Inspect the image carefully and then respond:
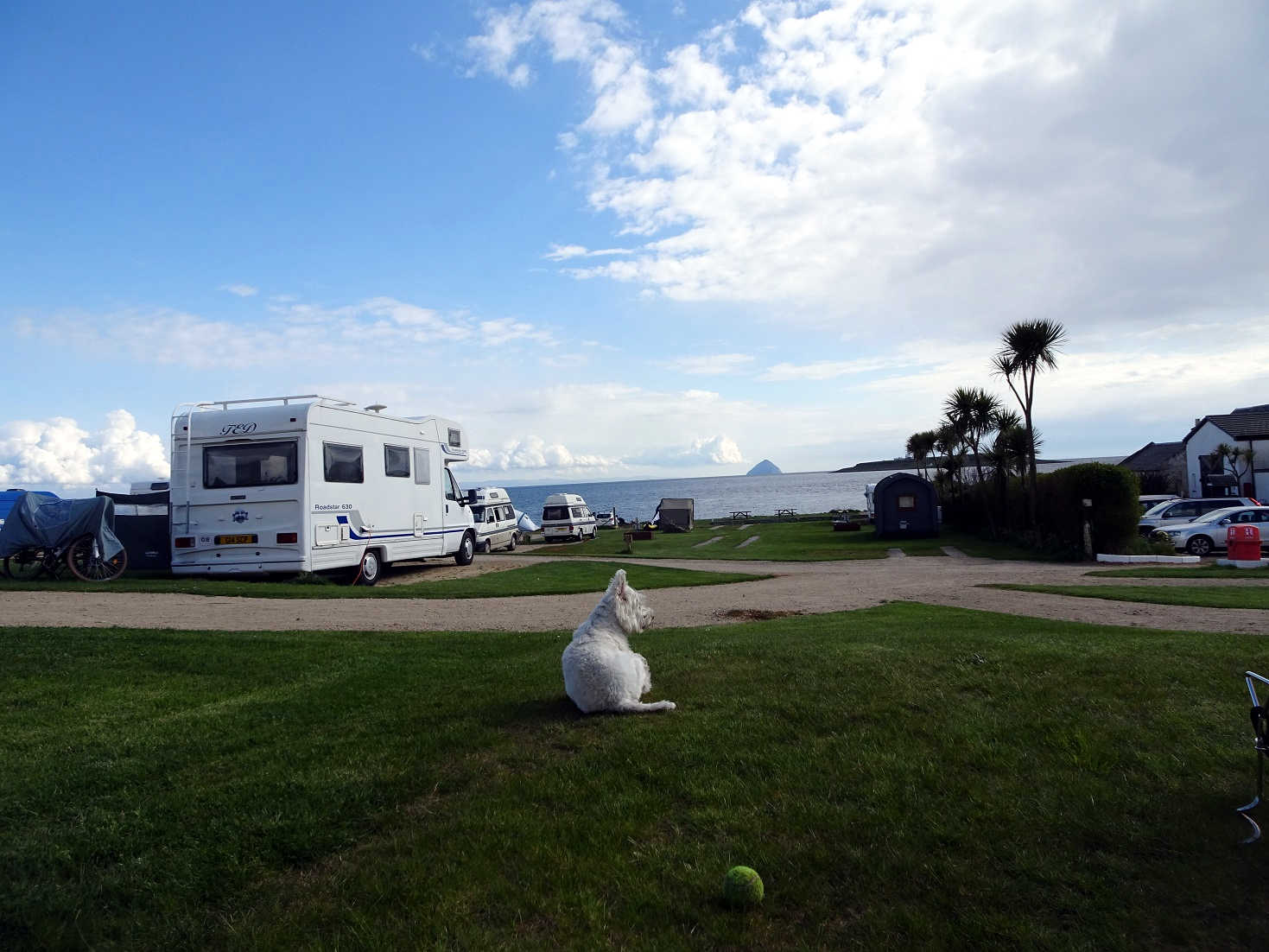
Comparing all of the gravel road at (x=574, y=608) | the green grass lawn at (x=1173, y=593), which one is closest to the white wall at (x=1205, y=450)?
the gravel road at (x=574, y=608)

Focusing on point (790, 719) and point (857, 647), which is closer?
point (790, 719)

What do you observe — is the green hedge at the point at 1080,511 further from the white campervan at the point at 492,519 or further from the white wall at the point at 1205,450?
the white wall at the point at 1205,450

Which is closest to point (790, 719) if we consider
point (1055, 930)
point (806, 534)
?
point (1055, 930)

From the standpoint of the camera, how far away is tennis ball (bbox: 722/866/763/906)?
339 cm

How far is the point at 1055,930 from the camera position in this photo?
319 centimetres

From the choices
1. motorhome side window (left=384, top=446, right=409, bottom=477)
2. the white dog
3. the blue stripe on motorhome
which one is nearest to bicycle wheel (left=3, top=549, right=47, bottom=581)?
the blue stripe on motorhome

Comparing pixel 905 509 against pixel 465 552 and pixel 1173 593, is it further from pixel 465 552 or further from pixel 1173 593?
pixel 1173 593

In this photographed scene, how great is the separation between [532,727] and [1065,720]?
11.5 feet

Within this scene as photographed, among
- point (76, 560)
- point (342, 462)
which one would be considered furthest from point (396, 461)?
point (76, 560)

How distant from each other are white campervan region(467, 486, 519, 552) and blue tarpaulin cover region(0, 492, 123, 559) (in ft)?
47.5

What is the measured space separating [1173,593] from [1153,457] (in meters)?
64.2

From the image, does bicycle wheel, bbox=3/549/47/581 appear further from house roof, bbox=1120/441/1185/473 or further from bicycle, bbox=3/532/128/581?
house roof, bbox=1120/441/1185/473

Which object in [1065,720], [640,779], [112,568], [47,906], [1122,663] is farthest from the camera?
[112,568]

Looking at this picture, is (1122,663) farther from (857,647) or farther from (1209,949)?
(1209,949)
